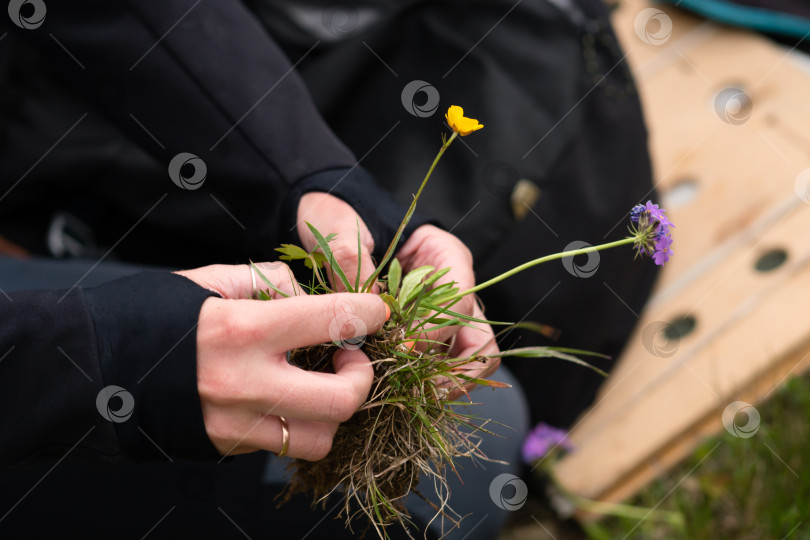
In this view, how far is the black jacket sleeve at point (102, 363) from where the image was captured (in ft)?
2.49

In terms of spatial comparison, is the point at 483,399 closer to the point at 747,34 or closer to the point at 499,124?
the point at 499,124

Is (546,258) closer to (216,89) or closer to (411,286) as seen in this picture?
(411,286)

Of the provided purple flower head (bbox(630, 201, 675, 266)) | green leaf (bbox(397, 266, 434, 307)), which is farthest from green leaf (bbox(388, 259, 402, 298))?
purple flower head (bbox(630, 201, 675, 266))

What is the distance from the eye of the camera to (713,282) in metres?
1.60

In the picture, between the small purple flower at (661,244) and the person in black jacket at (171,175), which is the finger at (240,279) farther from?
the small purple flower at (661,244)

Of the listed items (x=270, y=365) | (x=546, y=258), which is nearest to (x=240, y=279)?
(x=270, y=365)

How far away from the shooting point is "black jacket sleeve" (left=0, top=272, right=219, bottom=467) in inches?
29.9

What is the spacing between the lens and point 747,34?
188 centimetres

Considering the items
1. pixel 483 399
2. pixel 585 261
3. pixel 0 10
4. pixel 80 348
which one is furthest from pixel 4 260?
pixel 585 261

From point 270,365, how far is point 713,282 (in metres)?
1.21

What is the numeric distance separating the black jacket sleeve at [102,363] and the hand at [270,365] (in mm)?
19

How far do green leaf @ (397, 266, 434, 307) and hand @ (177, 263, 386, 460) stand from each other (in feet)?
0.18

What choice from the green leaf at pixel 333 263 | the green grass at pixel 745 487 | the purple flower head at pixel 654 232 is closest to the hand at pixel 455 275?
the green leaf at pixel 333 263

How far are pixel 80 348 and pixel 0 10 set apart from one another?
646mm
